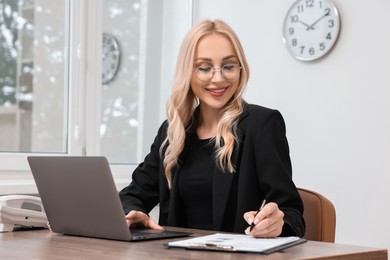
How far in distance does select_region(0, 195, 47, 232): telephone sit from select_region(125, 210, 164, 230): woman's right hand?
308 mm

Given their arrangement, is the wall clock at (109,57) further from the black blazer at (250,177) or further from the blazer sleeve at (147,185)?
the black blazer at (250,177)

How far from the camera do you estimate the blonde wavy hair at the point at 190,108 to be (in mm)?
2354

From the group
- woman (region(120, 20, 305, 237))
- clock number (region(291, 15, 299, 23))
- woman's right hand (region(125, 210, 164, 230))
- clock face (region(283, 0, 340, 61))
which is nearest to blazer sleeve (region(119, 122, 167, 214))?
woman (region(120, 20, 305, 237))

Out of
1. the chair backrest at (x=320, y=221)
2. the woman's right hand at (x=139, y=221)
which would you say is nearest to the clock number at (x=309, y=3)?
the chair backrest at (x=320, y=221)

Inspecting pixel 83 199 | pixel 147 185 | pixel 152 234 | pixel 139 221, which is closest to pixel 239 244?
pixel 152 234

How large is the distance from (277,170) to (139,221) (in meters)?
0.49

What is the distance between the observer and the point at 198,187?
7.84 ft

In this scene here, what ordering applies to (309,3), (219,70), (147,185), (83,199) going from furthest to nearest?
1. (309,3)
2. (147,185)
3. (219,70)
4. (83,199)

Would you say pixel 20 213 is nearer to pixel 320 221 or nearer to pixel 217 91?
pixel 217 91

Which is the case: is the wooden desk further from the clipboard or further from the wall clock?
the wall clock

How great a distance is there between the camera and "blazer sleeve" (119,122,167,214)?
250cm

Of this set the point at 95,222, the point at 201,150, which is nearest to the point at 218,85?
the point at 201,150

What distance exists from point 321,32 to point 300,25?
0.17 metres

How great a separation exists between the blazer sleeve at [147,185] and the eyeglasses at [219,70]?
35 centimetres
